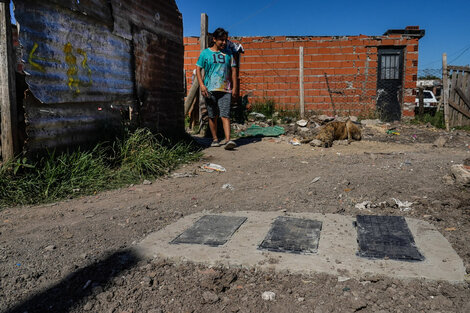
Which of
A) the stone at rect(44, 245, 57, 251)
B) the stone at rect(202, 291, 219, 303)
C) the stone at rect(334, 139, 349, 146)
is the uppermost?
the stone at rect(334, 139, 349, 146)

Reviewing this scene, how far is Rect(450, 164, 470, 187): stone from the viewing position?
3352 millimetres

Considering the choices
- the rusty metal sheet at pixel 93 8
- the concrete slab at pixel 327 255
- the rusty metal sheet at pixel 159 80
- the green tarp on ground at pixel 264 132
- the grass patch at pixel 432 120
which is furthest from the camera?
the grass patch at pixel 432 120

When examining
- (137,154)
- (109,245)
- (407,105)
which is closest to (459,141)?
(407,105)

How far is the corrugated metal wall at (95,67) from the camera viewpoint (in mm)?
3447

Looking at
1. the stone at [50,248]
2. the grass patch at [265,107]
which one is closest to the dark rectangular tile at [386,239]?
the stone at [50,248]

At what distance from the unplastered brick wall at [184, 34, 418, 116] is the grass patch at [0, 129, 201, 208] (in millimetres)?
5951

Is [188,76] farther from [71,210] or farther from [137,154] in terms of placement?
[71,210]

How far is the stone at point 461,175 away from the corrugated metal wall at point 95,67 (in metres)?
3.64

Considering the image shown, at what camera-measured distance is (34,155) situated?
3.46 m

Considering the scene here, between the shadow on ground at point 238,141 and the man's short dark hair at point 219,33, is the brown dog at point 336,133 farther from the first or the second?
the man's short dark hair at point 219,33

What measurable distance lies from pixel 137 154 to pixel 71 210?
4.60 ft

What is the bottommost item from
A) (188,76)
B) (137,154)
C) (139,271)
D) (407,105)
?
(139,271)

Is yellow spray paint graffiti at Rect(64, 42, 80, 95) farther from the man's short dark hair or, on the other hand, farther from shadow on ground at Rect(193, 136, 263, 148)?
shadow on ground at Rect(193, 136, 263, 148)

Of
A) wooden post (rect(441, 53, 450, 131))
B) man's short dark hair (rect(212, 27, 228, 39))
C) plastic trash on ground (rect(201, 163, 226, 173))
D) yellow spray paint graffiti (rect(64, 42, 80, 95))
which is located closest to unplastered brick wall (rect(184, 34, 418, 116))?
wooden post (rect(441, 53, 450, 131))
